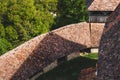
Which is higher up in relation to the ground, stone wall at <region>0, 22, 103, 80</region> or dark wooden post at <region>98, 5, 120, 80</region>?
dark wooden post at <region>98, 5, 120, 80</region>

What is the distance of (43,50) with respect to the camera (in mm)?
48906

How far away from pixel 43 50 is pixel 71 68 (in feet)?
17.3

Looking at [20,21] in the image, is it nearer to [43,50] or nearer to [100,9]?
[43,50]

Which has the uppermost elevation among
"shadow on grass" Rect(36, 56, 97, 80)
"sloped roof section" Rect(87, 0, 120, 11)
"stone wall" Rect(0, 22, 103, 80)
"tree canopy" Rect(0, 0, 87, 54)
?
"sloped roof section" Rect(87, 0, 120, 11)

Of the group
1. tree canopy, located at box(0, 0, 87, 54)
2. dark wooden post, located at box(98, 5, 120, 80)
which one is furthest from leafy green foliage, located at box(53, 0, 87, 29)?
dark wooden post, located at box(98, 5, 120, 80)

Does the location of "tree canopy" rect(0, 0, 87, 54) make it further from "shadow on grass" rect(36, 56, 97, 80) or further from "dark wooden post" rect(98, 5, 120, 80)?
"dark wooden post" rect(98, 5, 120, 80)

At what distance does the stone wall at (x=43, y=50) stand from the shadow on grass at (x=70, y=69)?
1.74 metres

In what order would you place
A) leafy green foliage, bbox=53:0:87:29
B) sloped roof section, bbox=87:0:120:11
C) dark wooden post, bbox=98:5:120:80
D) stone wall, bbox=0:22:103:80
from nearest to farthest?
dark wooden post, bbox=98:5:120:80
stone wall, bbox=0:22:103:80
sloped roof section, bbox=87:0:120:11
leafy green foliage, bbox=53:0:87:29

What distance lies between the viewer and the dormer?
53.4m

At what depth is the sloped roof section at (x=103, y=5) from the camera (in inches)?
2096

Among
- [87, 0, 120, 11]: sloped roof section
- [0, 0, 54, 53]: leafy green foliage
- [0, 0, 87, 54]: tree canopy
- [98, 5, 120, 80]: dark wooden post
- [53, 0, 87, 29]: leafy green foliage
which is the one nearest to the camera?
[98, 5, 120, 80]: dark wooden post

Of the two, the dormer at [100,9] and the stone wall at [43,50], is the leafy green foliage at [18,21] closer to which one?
the stone wall at [43,50]

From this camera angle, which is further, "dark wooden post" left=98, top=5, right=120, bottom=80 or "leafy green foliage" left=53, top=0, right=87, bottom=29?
"leafy green foliage" left=53, top=0, right=87, bottom=29

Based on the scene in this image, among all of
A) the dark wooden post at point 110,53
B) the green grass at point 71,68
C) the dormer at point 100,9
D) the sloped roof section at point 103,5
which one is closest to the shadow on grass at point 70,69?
the green grass at point 71,68
